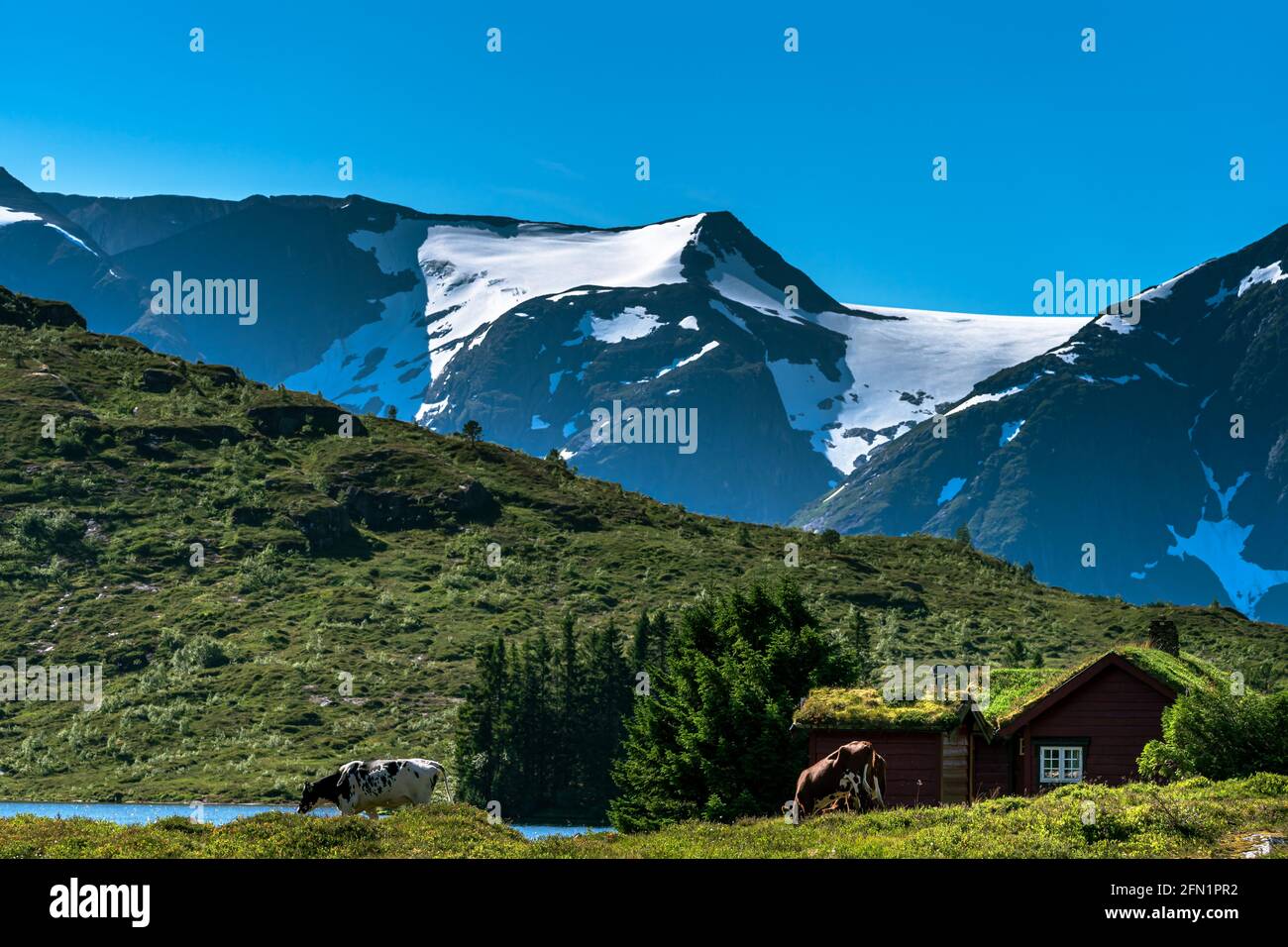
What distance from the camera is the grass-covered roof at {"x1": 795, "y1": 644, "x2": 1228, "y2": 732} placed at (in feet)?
148

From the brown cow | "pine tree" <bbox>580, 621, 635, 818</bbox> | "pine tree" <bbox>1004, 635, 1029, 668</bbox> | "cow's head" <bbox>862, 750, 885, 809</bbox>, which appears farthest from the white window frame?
"pine tree" <bbox>1004, 635, 1029, 668</bbox>

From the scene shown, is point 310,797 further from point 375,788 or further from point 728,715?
point 728,715

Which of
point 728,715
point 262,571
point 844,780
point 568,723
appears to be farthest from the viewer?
point 262,571

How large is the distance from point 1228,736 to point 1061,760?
10.3 meters

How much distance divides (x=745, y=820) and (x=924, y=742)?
8.66 m

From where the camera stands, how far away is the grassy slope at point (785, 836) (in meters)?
26.6

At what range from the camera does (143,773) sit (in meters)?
119

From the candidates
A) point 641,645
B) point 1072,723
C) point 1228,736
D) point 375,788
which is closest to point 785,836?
point 375,788

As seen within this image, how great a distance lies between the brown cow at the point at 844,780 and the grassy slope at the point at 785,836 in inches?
247

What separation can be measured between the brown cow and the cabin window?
10.2 meters

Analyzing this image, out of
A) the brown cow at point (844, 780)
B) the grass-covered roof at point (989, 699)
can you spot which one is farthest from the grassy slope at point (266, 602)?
the brown cow at point (844, 780)

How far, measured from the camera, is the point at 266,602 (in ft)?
525

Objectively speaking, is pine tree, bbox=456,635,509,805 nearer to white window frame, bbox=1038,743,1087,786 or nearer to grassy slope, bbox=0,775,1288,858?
white window frame, bbox=1038,743,1087,786
